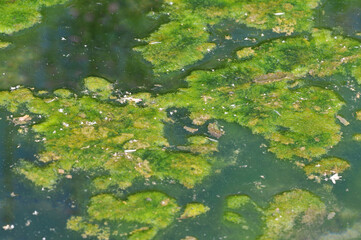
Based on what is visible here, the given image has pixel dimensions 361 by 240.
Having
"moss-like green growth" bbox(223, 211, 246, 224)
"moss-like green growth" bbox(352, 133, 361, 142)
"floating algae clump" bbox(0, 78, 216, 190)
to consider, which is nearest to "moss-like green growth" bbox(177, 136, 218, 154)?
"floating algae clump" bbox(0, 78, 216, 190)

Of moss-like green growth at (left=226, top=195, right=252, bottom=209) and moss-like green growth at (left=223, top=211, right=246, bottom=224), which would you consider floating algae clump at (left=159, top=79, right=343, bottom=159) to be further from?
moss-like green growth at (left=223, top=211, right=246, bottom=224)

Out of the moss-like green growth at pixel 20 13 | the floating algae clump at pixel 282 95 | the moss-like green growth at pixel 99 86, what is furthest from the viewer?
the moss-like green growth at pixel 20 13

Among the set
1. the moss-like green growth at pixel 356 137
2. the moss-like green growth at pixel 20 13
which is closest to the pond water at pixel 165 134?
the moss-like green growth at pixel 356 137

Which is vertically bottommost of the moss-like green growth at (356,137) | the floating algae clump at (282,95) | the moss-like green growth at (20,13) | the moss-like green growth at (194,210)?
the moss-like green growth at (194,210)

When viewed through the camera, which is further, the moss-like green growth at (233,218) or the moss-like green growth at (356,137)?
the moss-like green growth at (356,137)

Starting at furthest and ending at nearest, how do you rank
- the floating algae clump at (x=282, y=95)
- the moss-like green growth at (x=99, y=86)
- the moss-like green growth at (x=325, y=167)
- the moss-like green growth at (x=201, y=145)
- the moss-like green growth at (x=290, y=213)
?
the moss-like green growth at (x=99, y=86)
the floating algae clump at (x=282, y=95)
the moss-like green growth at (x=201, y=145)
the moss-like green growth at (x=325, y=167)
the moss-like green growth at (x=290, y=213)

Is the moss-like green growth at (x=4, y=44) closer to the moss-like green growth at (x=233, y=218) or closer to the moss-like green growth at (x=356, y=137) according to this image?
the moss-like green growth at (x=233, y=218)

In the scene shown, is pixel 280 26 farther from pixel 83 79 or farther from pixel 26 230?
pixel 26 230
